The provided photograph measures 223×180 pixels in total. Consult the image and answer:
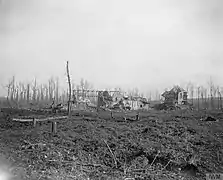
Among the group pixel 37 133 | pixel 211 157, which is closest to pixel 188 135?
pixel 211 157

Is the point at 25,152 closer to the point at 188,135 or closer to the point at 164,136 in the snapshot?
the point at 164,136

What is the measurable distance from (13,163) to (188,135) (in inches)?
251

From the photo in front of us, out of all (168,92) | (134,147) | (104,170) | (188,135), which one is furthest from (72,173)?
(168,92)

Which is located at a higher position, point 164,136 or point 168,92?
point 168,92

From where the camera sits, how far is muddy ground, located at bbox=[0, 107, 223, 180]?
582cm

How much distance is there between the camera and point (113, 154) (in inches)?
280

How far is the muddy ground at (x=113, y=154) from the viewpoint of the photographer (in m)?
5.82

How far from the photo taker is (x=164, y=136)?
8812 millimetres

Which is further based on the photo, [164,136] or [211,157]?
[164,136]

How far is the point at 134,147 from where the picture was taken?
7.68 m

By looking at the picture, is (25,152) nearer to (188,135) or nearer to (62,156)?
(62,156)

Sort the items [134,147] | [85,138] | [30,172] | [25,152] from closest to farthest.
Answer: [30,172]
[25,152]
[134,147]
[85,138]

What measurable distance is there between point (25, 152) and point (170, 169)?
13.7 ft

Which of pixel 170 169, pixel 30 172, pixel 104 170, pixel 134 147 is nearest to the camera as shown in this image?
pixel 30 172
